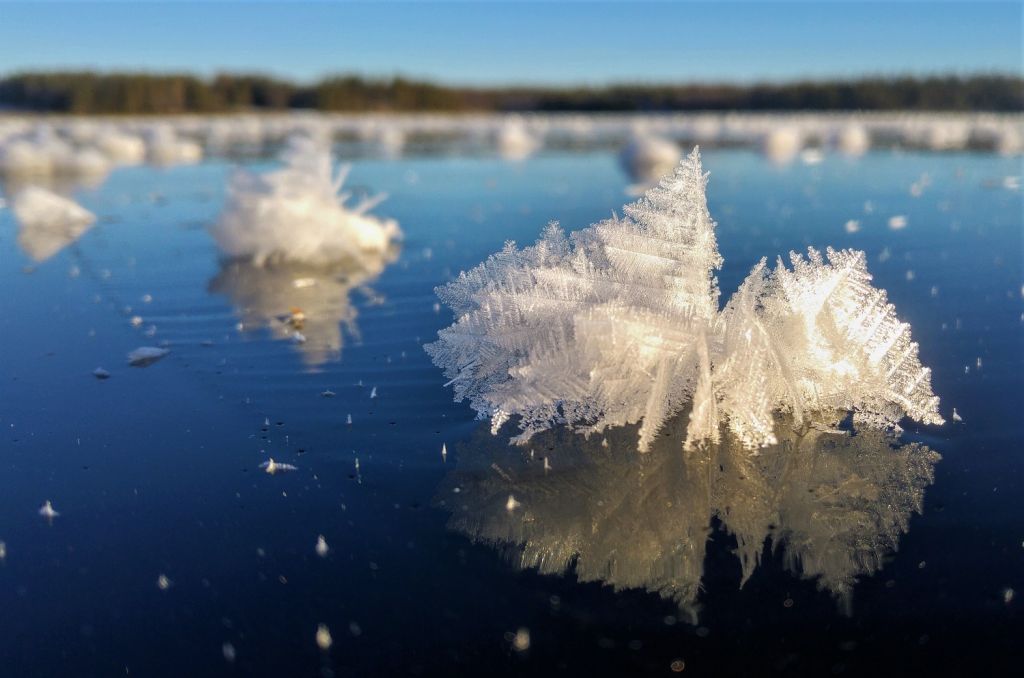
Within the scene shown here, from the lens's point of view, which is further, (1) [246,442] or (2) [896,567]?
(1) [246,442]

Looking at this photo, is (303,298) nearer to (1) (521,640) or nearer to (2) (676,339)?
(2) (676,339)

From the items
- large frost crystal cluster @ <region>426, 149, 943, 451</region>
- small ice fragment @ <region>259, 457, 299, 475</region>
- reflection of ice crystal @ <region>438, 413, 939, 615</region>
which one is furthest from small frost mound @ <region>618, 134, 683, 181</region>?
small ice fragment @ <region>259, 457, 299, 475</region>

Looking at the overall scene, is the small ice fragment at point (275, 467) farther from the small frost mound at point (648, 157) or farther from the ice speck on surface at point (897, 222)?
the small frost mound at point (648, 157)

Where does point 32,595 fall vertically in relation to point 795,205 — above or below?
below

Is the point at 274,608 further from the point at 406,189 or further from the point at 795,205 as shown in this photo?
the point at 406,189

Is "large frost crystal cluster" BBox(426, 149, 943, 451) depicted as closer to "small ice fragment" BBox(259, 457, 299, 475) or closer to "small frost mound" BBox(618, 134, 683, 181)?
"small ice fragment" BBox(259, 457, 299, 475)

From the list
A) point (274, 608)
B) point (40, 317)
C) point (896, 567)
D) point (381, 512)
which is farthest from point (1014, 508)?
point (40, 317)
